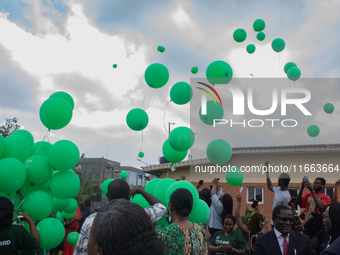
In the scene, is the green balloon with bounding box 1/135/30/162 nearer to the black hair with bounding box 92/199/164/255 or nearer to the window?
the black hair with bounding box 92/199/164/255

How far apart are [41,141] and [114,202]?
10.8 ft

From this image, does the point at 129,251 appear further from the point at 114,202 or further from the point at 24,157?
the point at 24,157

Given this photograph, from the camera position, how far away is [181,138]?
12.8 ft

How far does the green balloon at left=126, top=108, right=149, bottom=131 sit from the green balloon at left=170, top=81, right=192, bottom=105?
0.60 m

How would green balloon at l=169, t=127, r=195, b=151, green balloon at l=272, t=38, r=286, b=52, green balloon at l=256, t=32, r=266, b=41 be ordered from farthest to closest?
green balloon at l=256, t=32, r=266, b=41 → green balloon at l=272, t=38, r=286, b=52 → green balloon at l=169, t=127, r=195, b=151

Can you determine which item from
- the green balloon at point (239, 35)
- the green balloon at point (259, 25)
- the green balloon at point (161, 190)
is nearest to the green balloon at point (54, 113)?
the green balloon at point (161, 190)

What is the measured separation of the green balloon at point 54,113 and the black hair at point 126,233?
2.96 metres

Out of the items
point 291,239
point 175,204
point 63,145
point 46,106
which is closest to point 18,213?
point 63,145

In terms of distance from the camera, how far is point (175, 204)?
2.49 meters

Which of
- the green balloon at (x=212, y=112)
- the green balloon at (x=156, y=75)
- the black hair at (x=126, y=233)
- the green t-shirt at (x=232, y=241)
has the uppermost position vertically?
the green balloon at (x=156, y=75)

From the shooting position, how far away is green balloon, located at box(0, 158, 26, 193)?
319 cm

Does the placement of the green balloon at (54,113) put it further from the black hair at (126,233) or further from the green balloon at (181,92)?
the black hair at (126,233)

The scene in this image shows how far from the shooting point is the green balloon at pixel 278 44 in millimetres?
6279

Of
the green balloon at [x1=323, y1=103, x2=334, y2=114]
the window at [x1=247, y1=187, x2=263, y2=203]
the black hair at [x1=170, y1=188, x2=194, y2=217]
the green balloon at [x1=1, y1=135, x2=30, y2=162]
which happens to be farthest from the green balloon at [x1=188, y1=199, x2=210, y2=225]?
the window at [x1=247, y1=187, x2=263, y2=203]
